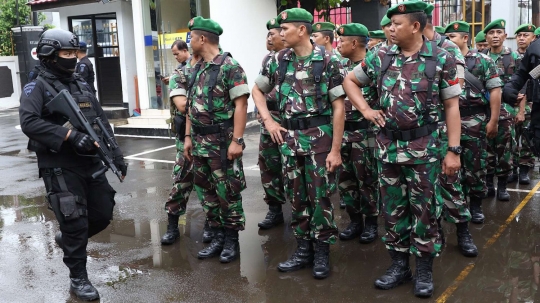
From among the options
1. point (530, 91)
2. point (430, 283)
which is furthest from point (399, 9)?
point (430, 283)

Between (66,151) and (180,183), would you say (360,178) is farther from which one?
(66,151)

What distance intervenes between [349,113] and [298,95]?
1.03 m

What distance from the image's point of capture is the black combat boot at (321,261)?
434 centimetres

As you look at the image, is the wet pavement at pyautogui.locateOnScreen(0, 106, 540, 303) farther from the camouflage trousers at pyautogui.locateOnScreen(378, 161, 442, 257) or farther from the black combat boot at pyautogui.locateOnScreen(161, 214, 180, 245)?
the camouflage trousers at pyautogui.locateOnScreen(378, 161, 442, 257)

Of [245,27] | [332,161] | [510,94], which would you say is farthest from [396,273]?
[245,27]

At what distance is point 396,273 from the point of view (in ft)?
13.5

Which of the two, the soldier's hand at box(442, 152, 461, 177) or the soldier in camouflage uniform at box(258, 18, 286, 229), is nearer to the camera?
the soldier's hand at box(442, 152, 461, 177)

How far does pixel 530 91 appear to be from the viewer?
4.46 meters

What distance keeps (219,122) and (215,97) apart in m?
0.21

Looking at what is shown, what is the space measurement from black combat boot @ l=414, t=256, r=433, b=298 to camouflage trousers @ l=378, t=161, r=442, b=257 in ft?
0.23

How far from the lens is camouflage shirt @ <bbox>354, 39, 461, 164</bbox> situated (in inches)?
A: 152

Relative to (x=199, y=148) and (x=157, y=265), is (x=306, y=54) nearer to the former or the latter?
(x=199, y=148)

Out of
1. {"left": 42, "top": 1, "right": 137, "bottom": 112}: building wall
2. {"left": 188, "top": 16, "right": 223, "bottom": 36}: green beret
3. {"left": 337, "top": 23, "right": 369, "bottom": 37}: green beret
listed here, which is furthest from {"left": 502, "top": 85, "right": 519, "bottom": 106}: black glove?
{"left": 42, "top": 1, "right": 137, "bottom": 112}: building wall

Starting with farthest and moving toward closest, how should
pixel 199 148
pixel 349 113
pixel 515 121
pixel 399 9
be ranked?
pixel 515 121 < pixel 349 113 < pixel 199 148 < pixel 399 9
